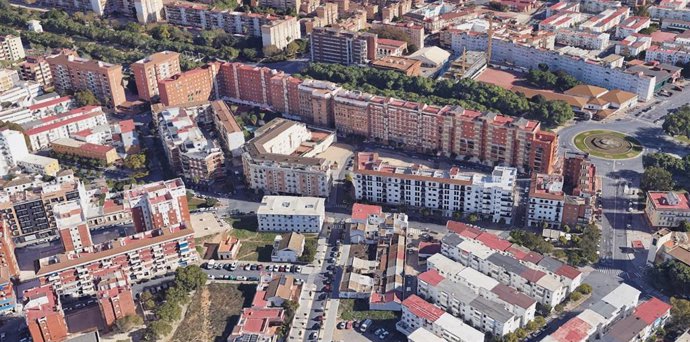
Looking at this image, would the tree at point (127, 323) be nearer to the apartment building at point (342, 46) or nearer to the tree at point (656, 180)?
the tree at point (656, 180)

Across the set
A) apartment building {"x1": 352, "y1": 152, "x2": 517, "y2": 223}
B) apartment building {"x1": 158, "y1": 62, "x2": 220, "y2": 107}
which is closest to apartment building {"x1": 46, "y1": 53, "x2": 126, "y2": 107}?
apartment building {"x1": 158, "y1": 62, "x2": 220, "y2": 107}

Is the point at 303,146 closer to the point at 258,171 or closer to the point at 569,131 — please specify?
the point at 258,171

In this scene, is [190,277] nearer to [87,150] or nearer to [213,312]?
[213,312]

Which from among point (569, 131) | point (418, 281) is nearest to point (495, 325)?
point (418, 281)

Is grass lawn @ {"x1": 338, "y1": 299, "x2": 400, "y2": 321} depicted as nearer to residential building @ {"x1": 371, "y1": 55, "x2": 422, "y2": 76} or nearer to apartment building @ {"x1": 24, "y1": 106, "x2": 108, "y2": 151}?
apartment building @ {"x1": 24, "y1": 106, "x2": 108, "y2": 151}

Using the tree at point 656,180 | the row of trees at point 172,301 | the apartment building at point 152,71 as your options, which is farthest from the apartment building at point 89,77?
the tree at point 656,180
